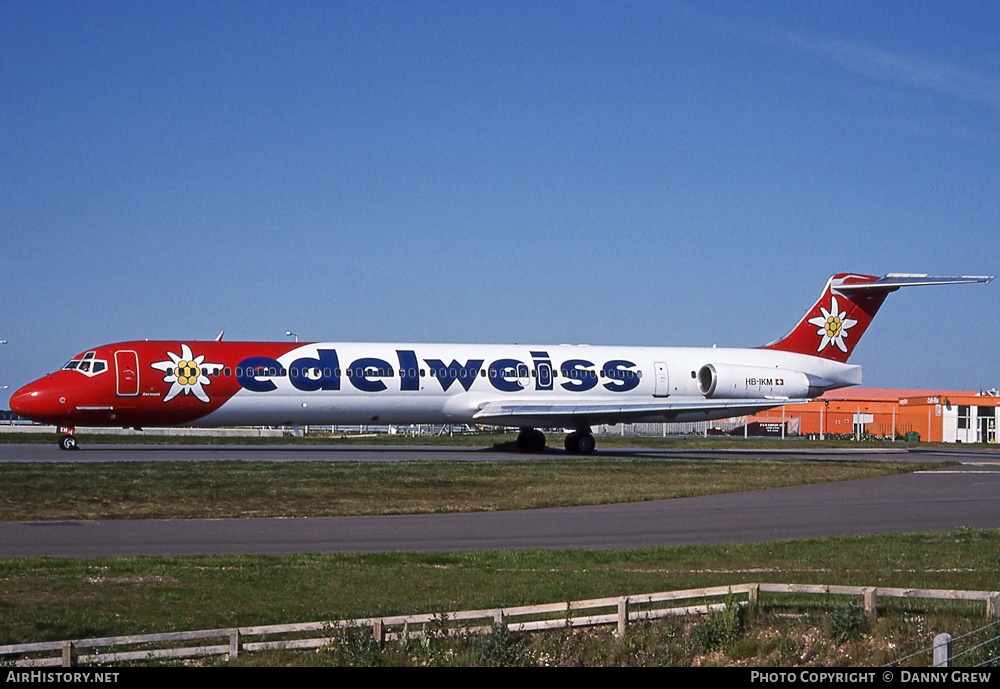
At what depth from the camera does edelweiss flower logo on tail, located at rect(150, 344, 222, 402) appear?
38.5m

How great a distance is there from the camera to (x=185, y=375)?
38719mm

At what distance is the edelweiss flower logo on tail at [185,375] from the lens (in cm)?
3850

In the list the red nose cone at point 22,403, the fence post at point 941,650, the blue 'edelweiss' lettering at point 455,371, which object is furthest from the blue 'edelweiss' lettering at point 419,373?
the fence post at point 941,650

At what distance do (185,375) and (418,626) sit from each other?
2864cm

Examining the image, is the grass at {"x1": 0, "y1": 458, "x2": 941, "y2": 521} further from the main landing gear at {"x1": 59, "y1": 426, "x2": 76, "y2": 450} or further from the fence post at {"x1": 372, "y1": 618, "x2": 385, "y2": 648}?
the fence post at {"x1": 372, "y1": 618, "x2": 385, "y2": 648}

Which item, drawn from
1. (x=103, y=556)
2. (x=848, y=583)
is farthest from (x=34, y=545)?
(x=848, y=583)

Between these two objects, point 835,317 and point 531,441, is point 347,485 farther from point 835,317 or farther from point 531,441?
point 835,317

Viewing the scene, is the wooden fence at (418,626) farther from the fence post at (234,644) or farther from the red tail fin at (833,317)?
the red tail fin at (833,317)

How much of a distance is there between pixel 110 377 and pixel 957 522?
89.3 feet

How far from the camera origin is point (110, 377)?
125 feet

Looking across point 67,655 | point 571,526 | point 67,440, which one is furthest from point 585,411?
point 67,655

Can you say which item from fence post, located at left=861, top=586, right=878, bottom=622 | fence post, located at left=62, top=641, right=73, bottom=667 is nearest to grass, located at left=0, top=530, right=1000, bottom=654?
fence post, located at left=861, top=586, right=878, bottom=622

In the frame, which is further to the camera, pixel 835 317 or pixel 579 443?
pixel 835 317
